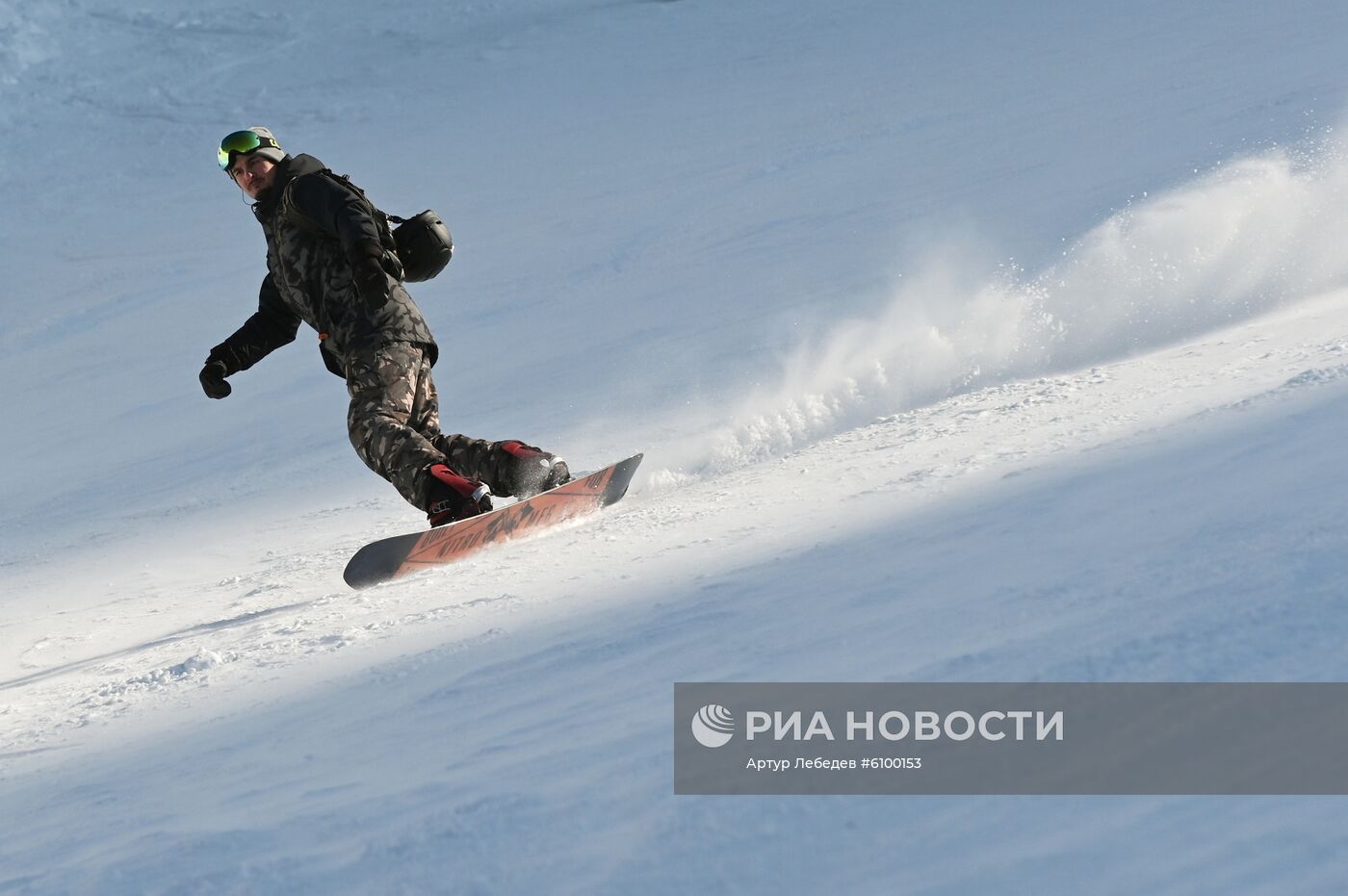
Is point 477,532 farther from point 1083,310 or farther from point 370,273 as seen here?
point 1083,310

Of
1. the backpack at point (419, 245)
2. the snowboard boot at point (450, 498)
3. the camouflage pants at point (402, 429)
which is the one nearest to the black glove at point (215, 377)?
the camouflage pants at point (402, 429)

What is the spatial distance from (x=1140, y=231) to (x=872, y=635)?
5422mm

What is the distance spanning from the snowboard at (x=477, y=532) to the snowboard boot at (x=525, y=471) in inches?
2.6

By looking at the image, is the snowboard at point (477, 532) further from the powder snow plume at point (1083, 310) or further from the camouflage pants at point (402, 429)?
the powder snow plume at point (1083, 310)

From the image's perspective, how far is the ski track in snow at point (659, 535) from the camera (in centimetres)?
348

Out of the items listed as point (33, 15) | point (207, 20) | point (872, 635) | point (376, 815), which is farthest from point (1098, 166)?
point (33, 15)

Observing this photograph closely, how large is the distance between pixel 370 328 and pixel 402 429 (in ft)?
1.36

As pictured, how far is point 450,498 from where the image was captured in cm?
461

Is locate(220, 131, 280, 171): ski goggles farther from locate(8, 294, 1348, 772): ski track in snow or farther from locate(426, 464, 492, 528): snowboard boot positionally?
locate(8, 294, 1348, 772): ski track in snow

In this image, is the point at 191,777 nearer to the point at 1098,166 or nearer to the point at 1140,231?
the point at 1140,231

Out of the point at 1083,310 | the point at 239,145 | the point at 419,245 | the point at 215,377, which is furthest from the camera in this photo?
the point at 1083,310

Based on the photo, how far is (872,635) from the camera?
2.51 meters

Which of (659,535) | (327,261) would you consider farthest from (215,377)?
(659,535)

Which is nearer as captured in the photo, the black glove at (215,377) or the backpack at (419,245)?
the backpack at (419,245)
